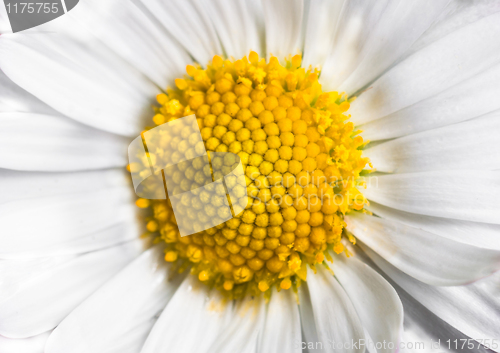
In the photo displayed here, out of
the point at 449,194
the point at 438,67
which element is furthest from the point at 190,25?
the point at 449,194

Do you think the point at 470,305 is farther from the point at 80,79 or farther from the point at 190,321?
the point at 80,79

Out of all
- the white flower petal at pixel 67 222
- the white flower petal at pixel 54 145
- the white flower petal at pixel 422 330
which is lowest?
the white flower petal at pixel 422 330

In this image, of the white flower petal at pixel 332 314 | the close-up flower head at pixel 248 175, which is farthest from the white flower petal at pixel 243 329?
the white flower petal at pixel 332 314

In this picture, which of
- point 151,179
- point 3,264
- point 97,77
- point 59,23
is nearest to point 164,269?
point 151,179

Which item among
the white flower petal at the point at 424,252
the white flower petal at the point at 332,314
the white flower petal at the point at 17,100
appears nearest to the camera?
the white flower petal at the point at 424,252

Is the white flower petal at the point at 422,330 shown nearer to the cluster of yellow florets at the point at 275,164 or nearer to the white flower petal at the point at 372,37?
the cluster of yellow florets at the point at 275,164

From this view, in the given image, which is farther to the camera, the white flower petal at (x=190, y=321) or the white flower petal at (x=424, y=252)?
the white flower petal at (x=190, y=321)

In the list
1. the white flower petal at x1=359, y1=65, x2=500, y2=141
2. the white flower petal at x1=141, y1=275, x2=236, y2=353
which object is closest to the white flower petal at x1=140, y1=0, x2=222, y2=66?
the white flower petal at x1=359, y1=65, x2=500, y2=141

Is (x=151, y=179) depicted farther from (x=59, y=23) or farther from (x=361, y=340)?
(x=361, y=340)
